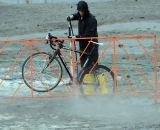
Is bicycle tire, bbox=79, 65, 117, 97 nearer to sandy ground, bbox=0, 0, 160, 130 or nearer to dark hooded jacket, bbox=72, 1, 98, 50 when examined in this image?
sandy ground, bbox=0, 0, 160, 130

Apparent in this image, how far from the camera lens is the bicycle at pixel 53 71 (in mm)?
11508

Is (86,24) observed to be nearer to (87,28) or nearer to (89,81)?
(87,28)

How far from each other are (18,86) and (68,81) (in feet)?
4.57

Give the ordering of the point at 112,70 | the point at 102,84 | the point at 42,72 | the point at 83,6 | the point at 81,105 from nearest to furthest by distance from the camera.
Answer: the point at 81,105 → the point at 83,6 → the point at 102,84 → the point at 42,72 → the point at 112,70

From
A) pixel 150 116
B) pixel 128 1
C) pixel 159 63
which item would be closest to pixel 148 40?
pixel 159 63

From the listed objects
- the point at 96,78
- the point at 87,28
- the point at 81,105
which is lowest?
the point at 81,105

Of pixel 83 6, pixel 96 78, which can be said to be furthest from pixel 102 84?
pixel 83 6

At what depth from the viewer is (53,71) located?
11.6 meters

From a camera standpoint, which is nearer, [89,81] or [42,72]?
[89,81]

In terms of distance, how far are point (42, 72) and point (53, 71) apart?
16.2 inches

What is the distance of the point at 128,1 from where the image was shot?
33.5m

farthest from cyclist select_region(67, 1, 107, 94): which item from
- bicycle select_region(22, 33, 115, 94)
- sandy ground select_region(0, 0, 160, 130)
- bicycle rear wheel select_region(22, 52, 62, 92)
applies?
sandy ground select_region(0, 0, 160, 130)

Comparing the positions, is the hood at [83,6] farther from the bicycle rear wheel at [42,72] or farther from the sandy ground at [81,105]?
the sandy ground at [81,105]

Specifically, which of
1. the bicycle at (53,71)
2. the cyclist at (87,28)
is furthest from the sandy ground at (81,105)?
the cyclist at (87,28)
